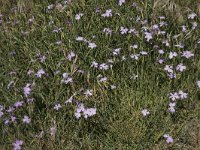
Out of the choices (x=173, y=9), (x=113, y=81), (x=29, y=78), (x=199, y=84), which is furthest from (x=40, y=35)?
(x=199, y=84)

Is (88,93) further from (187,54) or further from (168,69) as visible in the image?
(187,54)

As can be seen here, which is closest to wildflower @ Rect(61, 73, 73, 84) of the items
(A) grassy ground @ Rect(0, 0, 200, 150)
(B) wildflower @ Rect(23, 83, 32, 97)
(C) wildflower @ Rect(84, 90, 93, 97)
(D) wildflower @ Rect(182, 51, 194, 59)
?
(A) grassy ground @ Rect(0, 0, 200, 150)

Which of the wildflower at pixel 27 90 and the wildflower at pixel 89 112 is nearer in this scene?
the wildflower at pixel 89 112

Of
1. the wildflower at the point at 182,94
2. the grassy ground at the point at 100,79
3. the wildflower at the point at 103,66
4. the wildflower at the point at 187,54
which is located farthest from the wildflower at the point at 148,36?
the wildflower at the point at 182,94

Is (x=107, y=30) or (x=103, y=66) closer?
(x=103, y=66)

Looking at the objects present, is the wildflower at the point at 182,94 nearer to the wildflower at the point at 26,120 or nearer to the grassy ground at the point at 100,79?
the grassy ground at the point at 100,79

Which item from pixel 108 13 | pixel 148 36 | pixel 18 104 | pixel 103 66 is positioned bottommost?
pixel 18 104

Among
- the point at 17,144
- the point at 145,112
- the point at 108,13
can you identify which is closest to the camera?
the point at 17,144

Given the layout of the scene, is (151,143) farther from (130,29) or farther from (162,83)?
(130,29)

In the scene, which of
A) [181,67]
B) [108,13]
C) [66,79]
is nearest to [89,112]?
[66,79]
